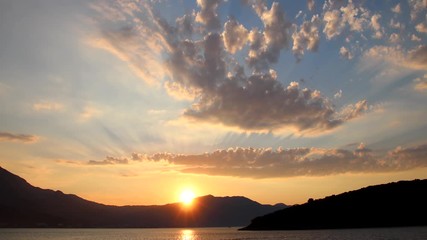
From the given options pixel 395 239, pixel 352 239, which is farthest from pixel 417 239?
pixel 352 239

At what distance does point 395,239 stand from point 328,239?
23.6m

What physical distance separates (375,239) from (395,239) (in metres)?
6.45

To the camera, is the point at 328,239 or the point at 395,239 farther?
the point at 328,239

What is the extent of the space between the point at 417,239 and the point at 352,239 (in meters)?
22.7

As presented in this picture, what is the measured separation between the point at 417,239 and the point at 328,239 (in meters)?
30.7

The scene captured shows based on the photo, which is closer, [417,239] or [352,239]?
[417,239]

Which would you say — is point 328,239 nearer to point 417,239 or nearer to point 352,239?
point 352,239

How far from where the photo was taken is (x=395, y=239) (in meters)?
124

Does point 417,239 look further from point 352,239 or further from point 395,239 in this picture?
point 352,239

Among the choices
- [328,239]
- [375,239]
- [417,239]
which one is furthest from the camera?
[328,239]

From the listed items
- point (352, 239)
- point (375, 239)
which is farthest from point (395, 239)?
point (352, 239)

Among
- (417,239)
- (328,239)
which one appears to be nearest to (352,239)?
(328,239)

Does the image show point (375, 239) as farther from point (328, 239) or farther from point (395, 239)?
point (328, 239)

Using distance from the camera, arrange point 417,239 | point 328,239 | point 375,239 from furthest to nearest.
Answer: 1. point 328,239
2. point 375,239
3. point 417,239
